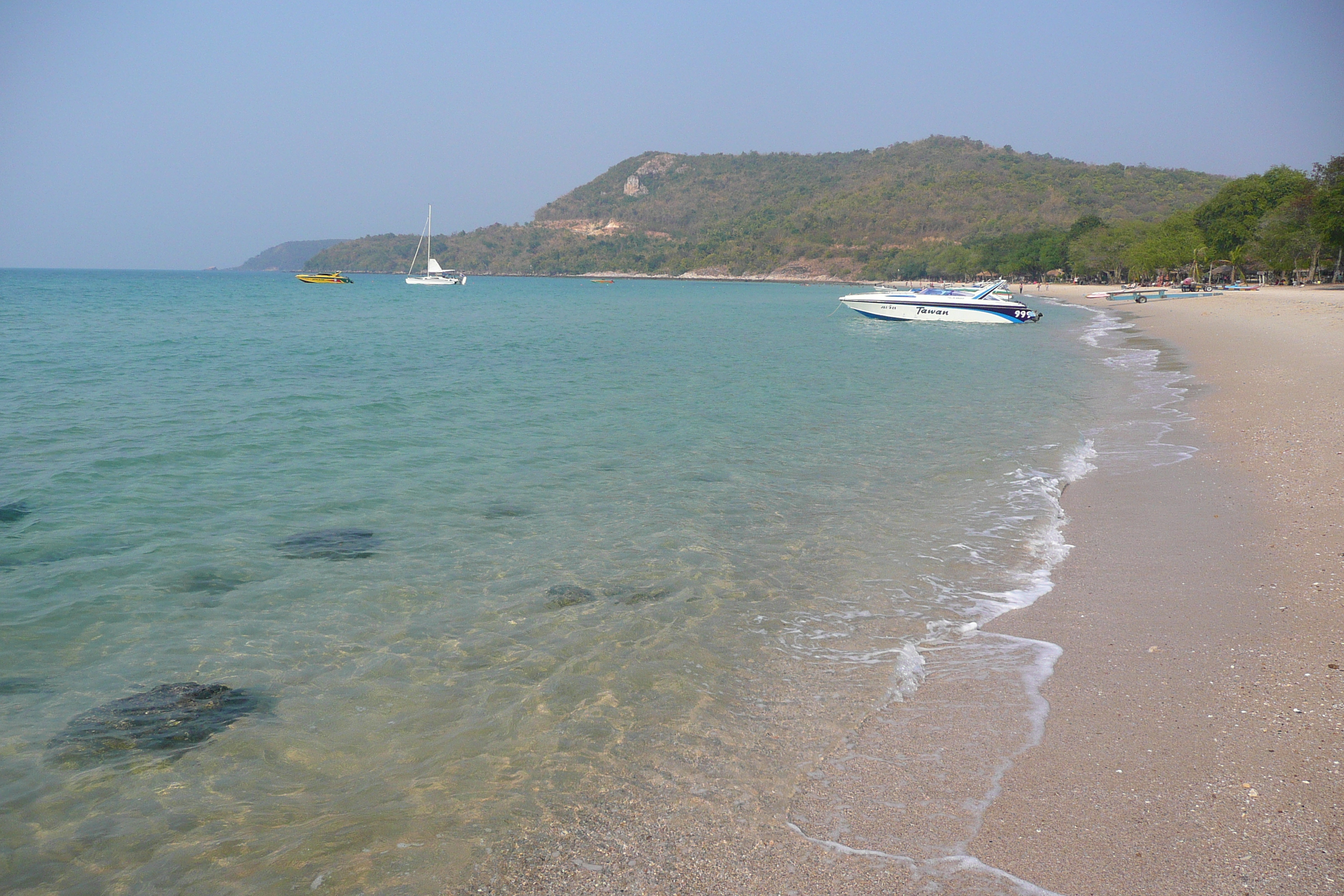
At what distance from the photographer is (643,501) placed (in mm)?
10664

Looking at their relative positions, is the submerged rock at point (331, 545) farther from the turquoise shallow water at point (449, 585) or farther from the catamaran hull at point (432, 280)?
the catamaran hull at point (432, 280)

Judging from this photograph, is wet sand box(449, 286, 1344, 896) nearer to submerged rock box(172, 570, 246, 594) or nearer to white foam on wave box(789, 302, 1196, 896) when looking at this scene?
white foam on wave box(789, 302, 1196, 896)

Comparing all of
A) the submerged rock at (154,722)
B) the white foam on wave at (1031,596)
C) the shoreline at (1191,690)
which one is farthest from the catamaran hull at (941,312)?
the submerged rock at (154,722)

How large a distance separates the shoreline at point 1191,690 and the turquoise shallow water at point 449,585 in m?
0.90

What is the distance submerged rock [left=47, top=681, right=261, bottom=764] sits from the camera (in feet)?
16.5

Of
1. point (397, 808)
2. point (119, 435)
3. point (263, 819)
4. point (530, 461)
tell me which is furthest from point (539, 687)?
point (119, 435)

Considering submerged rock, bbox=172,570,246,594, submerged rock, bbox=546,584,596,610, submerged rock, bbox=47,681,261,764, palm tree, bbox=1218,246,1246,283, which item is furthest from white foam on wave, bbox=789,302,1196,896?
palm tree, bbox=1218,246,1246,283

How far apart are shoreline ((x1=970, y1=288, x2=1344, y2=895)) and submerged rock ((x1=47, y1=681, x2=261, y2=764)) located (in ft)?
15.6

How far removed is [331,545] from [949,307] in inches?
1713

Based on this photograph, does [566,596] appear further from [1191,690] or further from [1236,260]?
[1236,260]

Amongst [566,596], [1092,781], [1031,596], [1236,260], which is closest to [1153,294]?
[1236,260]

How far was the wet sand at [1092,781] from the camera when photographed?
11.8 ft

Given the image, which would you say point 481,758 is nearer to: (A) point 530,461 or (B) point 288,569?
(B) point 288,569

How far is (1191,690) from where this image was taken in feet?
17.0
